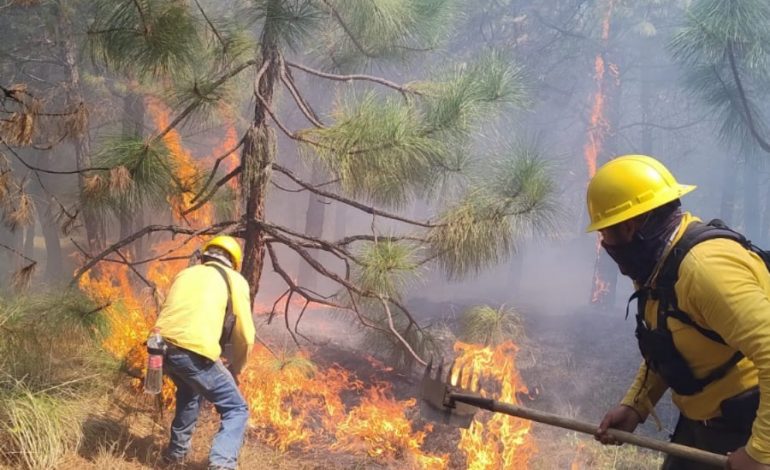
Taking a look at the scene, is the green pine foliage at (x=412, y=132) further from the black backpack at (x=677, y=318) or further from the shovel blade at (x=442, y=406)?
the black backpack at (x=677, y=318)

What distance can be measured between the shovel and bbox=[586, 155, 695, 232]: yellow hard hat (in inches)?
34.8

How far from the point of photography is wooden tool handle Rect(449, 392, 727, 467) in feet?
7.39

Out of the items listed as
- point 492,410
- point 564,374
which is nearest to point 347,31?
point 492,410

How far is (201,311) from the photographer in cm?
400

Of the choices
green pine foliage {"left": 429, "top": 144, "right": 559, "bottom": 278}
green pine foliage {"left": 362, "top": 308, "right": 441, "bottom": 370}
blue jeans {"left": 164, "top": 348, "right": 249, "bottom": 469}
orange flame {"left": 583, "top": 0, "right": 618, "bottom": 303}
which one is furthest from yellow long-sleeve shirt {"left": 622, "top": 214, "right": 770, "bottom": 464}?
orange flame {"left": 583, "top": 0, "right": 618, "bottom": 303}

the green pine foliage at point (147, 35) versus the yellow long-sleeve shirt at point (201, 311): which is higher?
Result: the green pine foliage at point (147, 35)

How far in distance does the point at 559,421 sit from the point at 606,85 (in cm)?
1861

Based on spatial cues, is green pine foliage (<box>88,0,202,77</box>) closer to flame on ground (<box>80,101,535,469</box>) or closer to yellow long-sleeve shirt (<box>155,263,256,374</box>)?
flame on ground (<box>80,101,535,469</box>)

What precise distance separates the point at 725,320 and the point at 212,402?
10.6 feet

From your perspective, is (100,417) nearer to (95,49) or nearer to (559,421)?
(95,49)

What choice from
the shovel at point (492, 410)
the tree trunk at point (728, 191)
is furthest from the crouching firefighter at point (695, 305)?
the tree trunk at point (728, 191)

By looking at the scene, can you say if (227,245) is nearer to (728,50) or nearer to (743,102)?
(728,50)

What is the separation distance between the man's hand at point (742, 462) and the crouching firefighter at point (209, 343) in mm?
2920

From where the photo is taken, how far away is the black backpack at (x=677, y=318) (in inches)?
85.2
